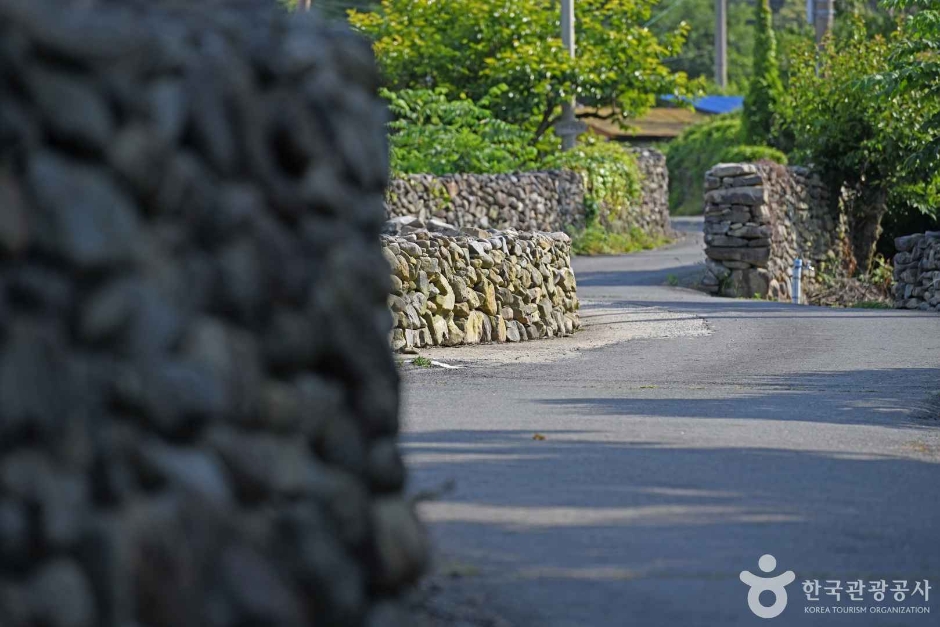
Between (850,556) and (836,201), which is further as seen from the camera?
(836,201)

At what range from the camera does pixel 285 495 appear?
338cm

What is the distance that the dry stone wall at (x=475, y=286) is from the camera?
13734 mm

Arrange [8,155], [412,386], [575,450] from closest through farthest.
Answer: [8,155]
[575,450]
[412,386]

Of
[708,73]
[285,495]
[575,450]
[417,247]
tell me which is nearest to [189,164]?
[285,495]

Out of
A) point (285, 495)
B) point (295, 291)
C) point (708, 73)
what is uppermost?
point (708, 73)

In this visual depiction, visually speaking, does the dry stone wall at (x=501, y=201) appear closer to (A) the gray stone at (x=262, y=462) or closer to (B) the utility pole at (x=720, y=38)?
(A) the gray stone at (x=262, y=462)

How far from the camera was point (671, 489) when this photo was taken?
6.33 m

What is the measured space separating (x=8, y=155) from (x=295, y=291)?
0.81 metres

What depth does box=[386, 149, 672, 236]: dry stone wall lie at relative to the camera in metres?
24.6

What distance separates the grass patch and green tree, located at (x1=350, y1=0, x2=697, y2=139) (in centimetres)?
326

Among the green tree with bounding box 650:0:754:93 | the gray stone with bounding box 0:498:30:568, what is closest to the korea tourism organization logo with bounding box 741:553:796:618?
the gray stone with bounding box 0:498:30:568

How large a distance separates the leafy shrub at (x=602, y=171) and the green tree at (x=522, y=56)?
53.3 inches

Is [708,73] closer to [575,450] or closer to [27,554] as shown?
[575,450]

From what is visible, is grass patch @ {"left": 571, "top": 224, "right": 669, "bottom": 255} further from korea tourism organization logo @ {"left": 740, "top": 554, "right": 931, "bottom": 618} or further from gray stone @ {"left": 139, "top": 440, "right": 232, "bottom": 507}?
gray stone @ {"left": 139, "top": 440, "right": 232, "bottom": 507}
